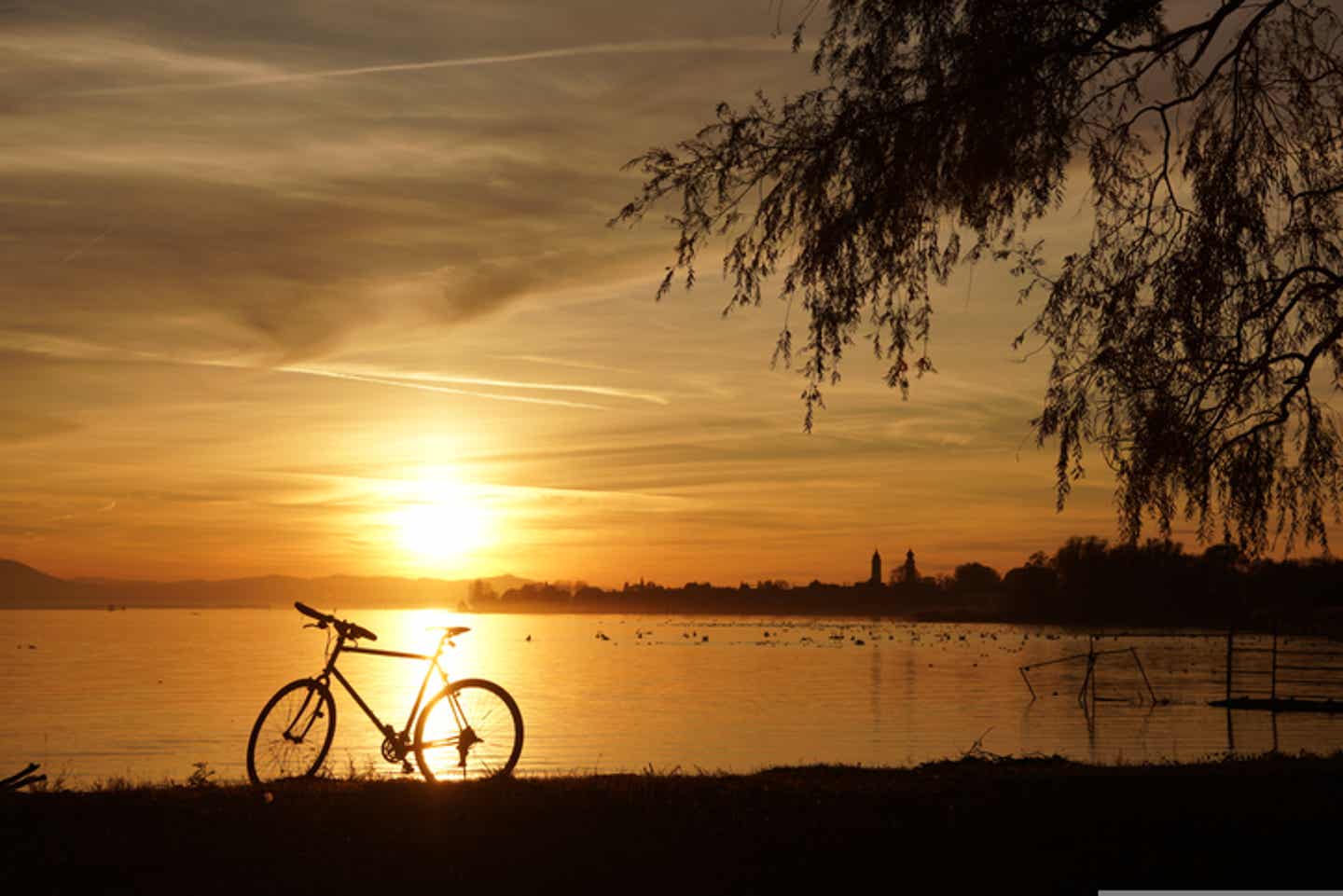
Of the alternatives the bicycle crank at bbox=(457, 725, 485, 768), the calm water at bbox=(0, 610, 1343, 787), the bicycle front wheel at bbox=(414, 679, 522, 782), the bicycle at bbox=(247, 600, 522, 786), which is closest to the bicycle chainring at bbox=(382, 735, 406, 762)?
the bicycle at bbox=(247, 600, 522, 786)

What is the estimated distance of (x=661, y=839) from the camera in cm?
860

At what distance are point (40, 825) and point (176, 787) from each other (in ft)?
5.06

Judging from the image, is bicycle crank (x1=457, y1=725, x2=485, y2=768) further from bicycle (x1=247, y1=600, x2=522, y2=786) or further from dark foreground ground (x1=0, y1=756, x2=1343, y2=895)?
dark foreground ground (x1=0, y1=756, x2=1343, y2=895)

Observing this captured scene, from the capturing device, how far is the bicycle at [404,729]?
11.2 metres

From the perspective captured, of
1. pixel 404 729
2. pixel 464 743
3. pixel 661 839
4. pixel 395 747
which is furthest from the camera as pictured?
pixel 404 729

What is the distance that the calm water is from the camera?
3484cm

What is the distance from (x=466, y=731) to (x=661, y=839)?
3.18 metres

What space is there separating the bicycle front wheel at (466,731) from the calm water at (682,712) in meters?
4.75

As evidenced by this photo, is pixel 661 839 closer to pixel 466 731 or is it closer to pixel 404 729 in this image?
pixel 466 731

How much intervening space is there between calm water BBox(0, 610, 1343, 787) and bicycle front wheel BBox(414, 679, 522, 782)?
4750 mm

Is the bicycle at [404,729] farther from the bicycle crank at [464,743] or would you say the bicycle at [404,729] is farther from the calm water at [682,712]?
the calm water at [682,712]

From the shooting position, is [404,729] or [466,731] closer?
[466,731]

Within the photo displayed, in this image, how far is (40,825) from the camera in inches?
344

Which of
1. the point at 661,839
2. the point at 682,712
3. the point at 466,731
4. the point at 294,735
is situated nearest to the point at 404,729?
the point at 466,731
